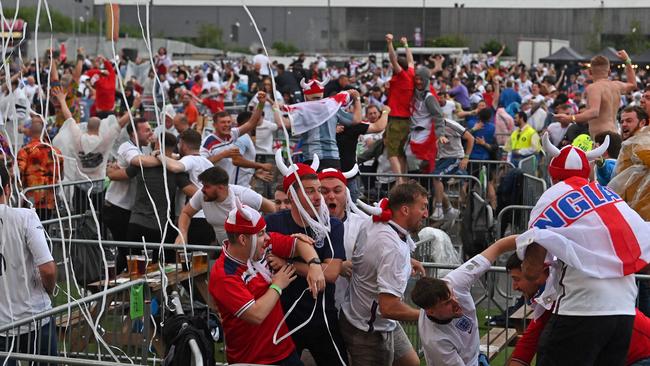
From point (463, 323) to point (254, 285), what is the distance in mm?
1174

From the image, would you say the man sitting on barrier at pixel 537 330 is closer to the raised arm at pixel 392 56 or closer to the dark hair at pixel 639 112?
the dark hair at pixel 639 112

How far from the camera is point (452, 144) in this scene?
14070 mm

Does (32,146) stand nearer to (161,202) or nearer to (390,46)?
(161,202)

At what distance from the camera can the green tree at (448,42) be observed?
70481 mm

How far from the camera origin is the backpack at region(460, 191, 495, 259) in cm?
1136

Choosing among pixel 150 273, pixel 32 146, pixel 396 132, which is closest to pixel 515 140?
pixel 396 132

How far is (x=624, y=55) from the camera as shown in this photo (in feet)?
37.8

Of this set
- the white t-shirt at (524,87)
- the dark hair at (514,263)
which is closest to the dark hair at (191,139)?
the dark hair at (514,263)

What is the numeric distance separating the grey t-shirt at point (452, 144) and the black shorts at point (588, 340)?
8.34 metres

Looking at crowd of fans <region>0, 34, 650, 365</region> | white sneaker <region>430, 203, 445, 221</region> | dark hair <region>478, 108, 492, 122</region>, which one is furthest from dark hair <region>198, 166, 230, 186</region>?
dark hair <region>478, 108, 492, 122</region>

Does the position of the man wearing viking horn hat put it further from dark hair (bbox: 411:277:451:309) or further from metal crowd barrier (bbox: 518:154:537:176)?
metal crowd barrier (bbox: 518:154:537:176)

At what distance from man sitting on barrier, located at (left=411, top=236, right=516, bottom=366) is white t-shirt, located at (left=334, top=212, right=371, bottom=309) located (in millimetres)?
692

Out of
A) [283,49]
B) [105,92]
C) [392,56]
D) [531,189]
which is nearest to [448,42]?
[283,49]

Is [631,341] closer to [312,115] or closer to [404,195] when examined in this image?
[404,195]
